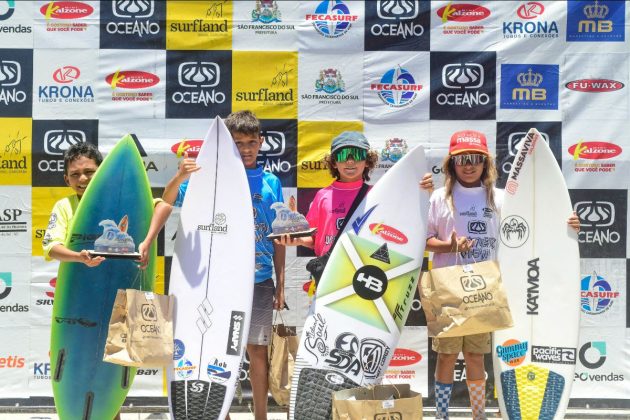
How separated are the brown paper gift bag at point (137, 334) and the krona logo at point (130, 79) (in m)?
1.56

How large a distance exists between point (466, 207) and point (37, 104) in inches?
105

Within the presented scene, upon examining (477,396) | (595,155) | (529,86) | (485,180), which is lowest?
(477,396)

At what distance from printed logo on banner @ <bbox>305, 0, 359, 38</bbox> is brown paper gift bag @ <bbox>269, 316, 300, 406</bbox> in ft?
6.26

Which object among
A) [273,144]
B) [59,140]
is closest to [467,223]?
[273,144]

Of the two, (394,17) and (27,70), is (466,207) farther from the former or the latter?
(27,70)

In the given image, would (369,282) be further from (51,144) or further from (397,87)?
(51,144)

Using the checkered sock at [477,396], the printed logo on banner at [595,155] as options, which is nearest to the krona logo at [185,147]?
the checkered sock at [477,396]

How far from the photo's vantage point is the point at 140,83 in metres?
4.84

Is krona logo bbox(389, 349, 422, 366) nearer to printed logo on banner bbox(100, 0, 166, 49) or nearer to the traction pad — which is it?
the traction pad

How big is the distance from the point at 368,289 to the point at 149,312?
3.61 feet

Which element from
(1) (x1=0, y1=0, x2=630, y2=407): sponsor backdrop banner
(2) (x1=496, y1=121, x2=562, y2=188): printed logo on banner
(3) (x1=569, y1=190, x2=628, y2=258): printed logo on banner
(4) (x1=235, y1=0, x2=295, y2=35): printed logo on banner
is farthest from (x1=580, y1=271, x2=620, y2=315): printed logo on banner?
(4) (x1=235, y1=0, x2=295, y2=35): printed logo on banner

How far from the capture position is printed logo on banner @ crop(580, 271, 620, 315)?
16.0 ft

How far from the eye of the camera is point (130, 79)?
4836 millimetres

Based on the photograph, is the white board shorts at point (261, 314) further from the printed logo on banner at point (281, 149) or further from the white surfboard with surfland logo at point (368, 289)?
the printed logo on banner at point (281, 149)
